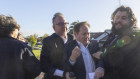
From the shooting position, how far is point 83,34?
268 centimetres

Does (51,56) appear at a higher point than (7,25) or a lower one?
lower

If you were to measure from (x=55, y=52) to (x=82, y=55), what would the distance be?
604 mm

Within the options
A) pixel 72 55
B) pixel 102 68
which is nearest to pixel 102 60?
pixel 102 68

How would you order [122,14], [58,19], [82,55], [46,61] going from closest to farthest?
[122,14] → [82,55] → [46,61] → [58,19]

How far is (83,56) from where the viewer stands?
2682 mm

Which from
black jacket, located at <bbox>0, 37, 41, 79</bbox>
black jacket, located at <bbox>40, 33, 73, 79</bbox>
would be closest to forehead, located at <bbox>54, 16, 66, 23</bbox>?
black jacket, located at <bbox>40, 33, 73, 79</bbox>

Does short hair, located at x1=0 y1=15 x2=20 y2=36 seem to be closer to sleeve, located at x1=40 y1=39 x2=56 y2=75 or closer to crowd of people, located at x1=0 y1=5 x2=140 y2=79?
crowd of people, located at x1=0 y1=5 x2=140 y2=79

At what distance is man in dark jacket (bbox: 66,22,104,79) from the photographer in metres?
2.59

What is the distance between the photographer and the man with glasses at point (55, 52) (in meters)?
2.93

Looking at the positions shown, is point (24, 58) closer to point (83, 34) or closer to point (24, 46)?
point (24, 46)

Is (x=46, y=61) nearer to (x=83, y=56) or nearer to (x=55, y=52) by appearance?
(x=55, y=52)

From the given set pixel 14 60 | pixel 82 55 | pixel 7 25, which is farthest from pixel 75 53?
pixel 7 25

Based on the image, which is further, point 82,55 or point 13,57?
point 82,55

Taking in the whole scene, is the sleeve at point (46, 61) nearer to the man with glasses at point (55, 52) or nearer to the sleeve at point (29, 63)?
the man with glasses at point (55, 52)
